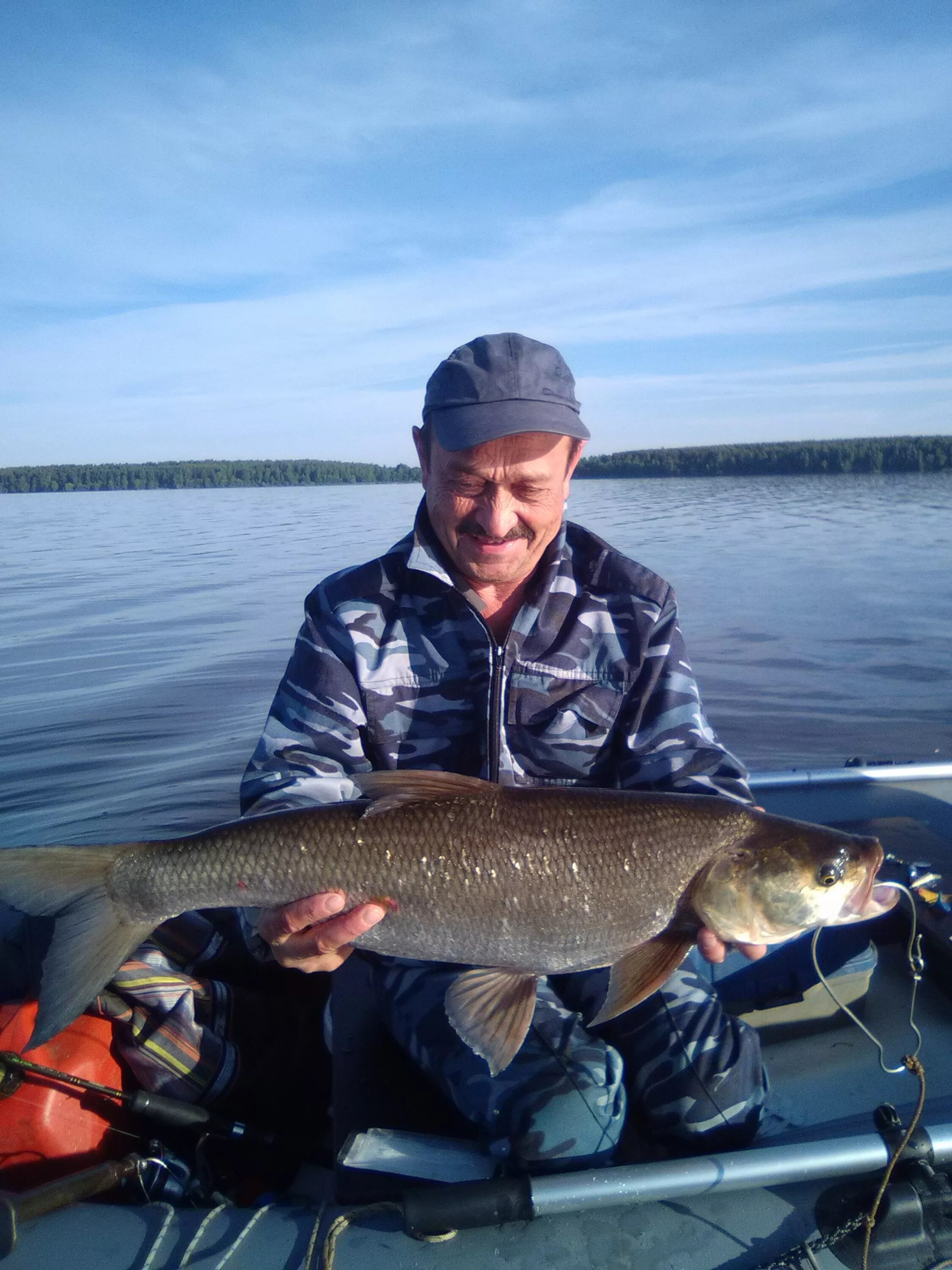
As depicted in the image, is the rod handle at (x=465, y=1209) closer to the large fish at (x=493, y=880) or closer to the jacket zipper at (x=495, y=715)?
the large fish at (x=493, y=880)

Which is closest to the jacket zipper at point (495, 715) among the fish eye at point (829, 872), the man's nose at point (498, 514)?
the man's nose at point (498, 514)

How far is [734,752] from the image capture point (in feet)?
31.7

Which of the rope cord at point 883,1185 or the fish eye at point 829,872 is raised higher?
the fish eye at point 829,872

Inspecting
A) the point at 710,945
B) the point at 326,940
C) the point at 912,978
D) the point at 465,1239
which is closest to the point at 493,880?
the point at 326,940

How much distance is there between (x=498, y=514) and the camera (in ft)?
11.6

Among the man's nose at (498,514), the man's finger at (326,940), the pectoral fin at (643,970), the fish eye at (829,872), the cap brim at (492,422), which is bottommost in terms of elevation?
the pectoral fin at (643,970)

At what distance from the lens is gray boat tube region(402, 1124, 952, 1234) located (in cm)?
251

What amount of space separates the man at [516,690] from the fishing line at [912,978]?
0.38m

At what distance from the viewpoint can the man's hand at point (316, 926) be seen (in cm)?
279

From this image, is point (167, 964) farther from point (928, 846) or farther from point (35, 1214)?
point (928, 846)

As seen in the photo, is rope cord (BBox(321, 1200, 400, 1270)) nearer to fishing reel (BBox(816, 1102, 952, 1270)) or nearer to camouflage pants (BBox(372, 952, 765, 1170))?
camouflage pants (BBox(372, 952, 765, 1170))

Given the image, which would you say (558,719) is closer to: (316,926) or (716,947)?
(716,947)

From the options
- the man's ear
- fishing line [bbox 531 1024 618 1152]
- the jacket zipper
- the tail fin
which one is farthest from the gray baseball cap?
fishing line [bbox 531 1024 618 1152]

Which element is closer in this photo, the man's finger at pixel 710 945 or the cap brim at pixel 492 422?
the man's finger at pixel 710 945
